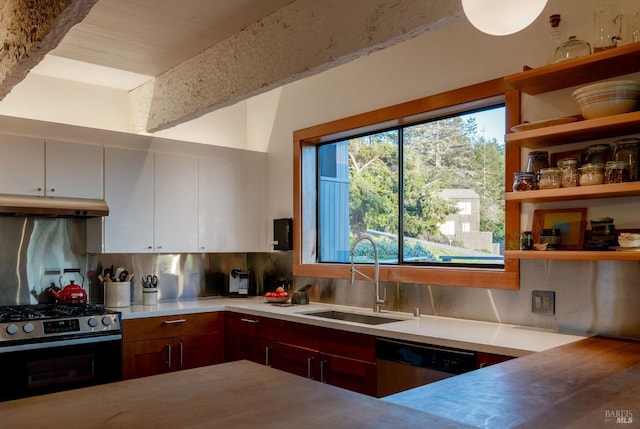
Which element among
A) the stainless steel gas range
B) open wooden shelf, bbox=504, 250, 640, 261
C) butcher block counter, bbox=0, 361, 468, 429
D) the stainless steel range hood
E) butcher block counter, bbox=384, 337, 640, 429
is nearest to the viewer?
butcher block counter, bbox=0, 361, 468, 429

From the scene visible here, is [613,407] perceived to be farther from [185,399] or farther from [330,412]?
[185,399]

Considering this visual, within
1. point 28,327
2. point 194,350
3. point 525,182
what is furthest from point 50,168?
point 525,182

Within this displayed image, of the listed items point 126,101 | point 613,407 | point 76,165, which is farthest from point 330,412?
point 126,101

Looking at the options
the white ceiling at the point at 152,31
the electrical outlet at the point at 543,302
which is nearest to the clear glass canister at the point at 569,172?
the electrical outlet at the point at 543,302

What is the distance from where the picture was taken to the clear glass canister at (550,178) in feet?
8.04

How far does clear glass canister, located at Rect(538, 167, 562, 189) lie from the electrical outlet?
22.7 inches

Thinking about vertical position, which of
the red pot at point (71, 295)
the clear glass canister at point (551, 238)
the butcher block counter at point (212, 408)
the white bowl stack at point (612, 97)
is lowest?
the red pot at point (71, 295)

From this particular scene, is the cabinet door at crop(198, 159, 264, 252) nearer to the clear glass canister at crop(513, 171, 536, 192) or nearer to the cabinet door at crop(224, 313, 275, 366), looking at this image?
the cabinet door at crop(224, 313, 275, 366)

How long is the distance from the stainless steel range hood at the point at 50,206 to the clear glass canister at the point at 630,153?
309 centimetres

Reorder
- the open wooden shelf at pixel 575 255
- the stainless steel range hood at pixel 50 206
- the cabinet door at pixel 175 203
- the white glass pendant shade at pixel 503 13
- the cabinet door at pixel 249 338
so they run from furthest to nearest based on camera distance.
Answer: the cabinet door at pixel 175 203 < the cabinet door at pixel 249 338 < the stainless steel range hood at pixel 50 206 < the open wooden shelf at pixel 575 255 < the white glass pendant shade at pixel 503 13

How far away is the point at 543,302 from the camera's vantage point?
268cm

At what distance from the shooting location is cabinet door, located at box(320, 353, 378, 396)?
110 inches

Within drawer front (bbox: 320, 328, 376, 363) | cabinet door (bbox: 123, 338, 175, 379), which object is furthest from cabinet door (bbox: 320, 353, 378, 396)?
cabinet door (bbox: 123, 338, 175, 379)

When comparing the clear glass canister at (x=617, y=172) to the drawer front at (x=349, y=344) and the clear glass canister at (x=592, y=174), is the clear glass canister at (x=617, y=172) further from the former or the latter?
the drawer front at (x=349, y=344)
